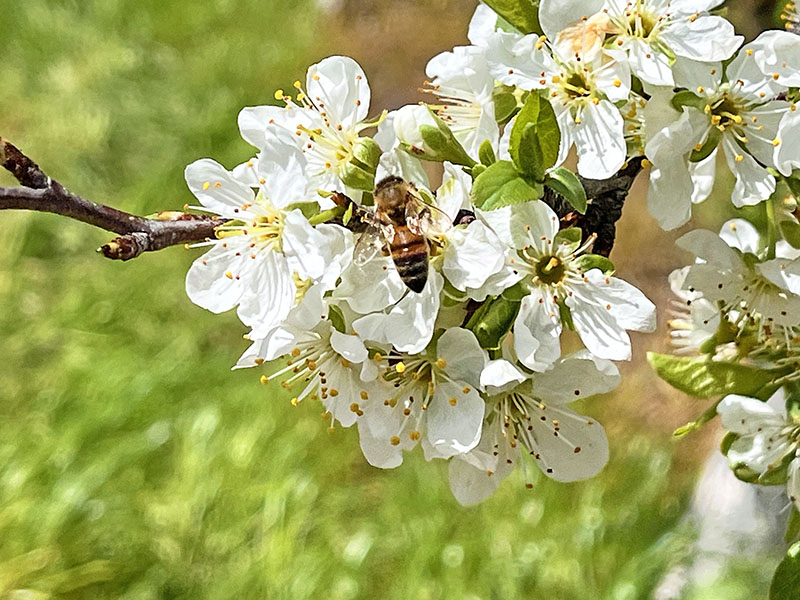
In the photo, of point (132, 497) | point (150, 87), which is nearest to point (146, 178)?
point (150, 87)

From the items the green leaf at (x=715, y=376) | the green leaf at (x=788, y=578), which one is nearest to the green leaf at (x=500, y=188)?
the green leaf at (x=715, y=376)

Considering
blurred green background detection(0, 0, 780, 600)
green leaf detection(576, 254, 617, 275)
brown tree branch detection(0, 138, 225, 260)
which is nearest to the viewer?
brown tree branch detection(0, 138, 225, 260)

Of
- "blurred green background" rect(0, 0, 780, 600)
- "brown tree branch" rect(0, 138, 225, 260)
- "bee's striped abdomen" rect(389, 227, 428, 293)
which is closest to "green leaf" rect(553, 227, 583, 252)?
"bee's striped abdomen" rect(389, 227, 428, 293)

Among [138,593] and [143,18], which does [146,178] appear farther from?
[138,593]

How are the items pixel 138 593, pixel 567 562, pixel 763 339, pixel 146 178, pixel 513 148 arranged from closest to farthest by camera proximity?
pixel 513 148 < pixel 763 339 < pixel 138 593 < pixel 567 562 < pixel 146 178

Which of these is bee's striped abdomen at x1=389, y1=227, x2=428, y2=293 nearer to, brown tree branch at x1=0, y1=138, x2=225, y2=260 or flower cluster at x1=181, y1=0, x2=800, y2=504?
flower cluster at x1=181, y1=0, x2=800, y2=504

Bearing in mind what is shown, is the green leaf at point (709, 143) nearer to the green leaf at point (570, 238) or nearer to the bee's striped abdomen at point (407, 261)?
the green leaf at point (570, 238)
